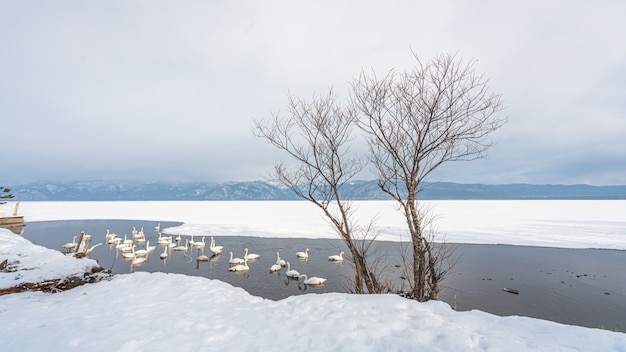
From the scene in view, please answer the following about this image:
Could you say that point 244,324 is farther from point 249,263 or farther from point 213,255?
point 213,255

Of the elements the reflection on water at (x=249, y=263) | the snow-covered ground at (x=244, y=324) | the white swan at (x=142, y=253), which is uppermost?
the snow-covered ground at (x=244, y=324)

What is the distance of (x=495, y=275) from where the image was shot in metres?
15.6

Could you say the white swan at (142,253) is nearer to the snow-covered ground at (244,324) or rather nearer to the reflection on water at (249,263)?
the reflection on water at (249,263)

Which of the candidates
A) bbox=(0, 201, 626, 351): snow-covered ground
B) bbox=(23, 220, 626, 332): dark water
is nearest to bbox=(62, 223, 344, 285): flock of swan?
bbox=(23, 220, 626, 332): dark water

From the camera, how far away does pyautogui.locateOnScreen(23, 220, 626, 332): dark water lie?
11383 millimetres

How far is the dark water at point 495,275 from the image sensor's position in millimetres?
11383

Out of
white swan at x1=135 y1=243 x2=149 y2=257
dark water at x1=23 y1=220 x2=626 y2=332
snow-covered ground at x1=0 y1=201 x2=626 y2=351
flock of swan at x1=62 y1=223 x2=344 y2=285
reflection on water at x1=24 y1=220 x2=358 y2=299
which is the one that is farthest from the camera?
white swan at x1=135 y1=243 x2=149 y2=257

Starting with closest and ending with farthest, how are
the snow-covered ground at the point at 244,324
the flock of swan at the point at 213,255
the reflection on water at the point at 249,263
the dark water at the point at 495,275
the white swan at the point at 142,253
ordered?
the snow-covered ground at the point at 244,324 < the dark water at the point at 495,275 < the reflection on water at the point at 249,263 < the flock of swan at the point at 213,255 < the white swan at the point at 142,253

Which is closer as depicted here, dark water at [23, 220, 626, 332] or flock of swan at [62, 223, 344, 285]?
dark water at [23, 220, 626, 332]

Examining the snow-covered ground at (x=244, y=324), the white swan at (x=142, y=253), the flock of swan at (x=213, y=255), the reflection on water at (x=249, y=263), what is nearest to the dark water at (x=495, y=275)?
the reflection on water at (x=249, y=263)

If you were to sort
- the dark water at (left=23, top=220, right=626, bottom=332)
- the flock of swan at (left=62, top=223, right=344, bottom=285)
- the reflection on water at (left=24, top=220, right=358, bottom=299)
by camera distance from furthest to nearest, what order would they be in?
the flock of swan at (left=62, top=223, right=344, bottom=285) < the reflection on water at (left=24, top=220, right=358, bottom=299) < the dark water at (left=23, top=220, right=626, bottom=332)

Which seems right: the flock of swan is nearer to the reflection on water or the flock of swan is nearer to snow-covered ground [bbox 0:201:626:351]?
the reflection on water

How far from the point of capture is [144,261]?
19.4 m

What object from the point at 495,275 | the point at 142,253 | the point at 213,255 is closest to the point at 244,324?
the point at 495,275
